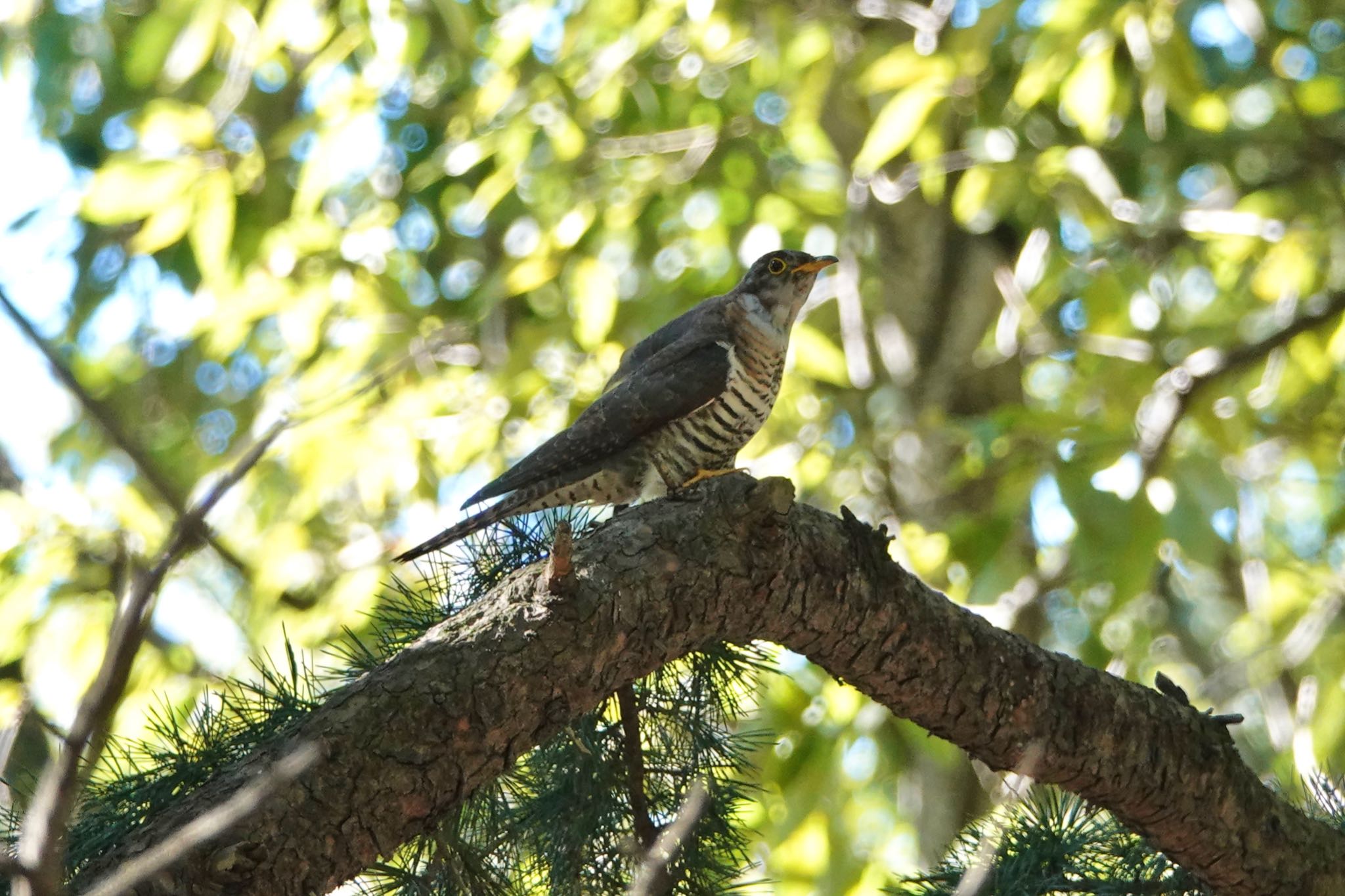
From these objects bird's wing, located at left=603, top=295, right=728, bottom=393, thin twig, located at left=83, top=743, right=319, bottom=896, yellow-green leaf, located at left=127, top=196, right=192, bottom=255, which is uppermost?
yellow-green leaf, located at left=127, top=196, right=192, bottom=255


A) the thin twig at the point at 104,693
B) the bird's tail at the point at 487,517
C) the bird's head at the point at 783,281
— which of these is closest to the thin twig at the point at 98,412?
the thin twig at the point at 104,693

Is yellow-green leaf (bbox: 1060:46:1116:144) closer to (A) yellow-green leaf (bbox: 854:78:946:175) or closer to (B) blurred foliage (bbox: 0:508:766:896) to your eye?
(A) yellow-green leaf (bbox: 854:78:946:175)

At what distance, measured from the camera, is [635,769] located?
245 cm

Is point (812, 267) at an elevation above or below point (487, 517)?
below

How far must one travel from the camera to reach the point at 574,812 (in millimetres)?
2465

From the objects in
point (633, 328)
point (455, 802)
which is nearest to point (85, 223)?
point (633, 328)

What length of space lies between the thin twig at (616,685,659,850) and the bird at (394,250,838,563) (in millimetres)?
1000

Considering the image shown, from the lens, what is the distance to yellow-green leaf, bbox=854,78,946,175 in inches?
158

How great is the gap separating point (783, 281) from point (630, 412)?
95 cm

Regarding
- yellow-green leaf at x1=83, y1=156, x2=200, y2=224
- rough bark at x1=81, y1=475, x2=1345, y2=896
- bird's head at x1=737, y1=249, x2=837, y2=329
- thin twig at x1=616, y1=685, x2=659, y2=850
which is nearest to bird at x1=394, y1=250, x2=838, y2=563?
bird's head at x1=737, y1=249, x2=837, y2=329

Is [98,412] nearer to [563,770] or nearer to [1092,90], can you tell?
[563,770]

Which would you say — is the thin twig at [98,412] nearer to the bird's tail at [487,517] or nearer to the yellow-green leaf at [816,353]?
the bird's tail at [487,517]

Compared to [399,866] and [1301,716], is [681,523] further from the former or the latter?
[1301,716]

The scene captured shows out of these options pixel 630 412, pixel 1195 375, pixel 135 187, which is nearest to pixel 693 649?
pixel 630 412
